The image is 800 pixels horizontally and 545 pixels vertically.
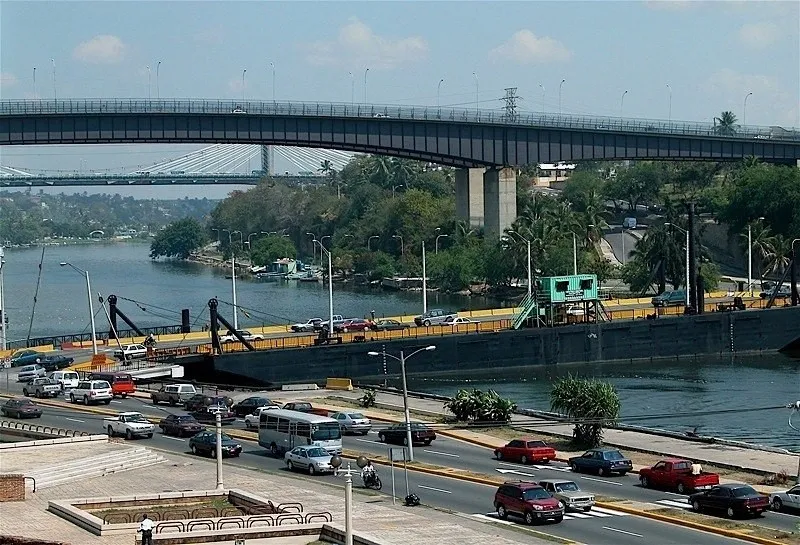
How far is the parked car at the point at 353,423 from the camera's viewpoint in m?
61.4

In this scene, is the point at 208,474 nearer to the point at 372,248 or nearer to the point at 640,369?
the point at 640,369

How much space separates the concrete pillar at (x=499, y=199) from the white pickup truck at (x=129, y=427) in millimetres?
87654

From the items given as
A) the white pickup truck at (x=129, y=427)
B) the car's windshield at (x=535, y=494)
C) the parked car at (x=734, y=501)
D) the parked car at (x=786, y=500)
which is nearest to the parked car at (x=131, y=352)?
the white pickup truck at (x=129, y=427)

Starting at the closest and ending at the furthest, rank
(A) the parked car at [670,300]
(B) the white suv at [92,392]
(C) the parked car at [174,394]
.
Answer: (B) the white suv at [92,392] → (C) the parked car at [174,394] → (A) the parked car at [670,300]

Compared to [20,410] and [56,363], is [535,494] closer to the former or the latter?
[20,410]

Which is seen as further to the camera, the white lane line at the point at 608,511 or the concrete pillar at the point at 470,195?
the concrete pillar at the point at 470,195

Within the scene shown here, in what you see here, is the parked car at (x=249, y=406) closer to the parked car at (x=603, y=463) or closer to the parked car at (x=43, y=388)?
the parked car at (x=43, y=388)

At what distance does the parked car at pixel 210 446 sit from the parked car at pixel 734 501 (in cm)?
1861

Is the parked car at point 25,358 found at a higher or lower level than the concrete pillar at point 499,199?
lower

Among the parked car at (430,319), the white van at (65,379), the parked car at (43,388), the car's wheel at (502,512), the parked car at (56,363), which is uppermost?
the parked car at (430,319)

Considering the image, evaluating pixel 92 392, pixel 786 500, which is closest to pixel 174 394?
pixel 92 392

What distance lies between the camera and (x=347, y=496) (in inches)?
1281

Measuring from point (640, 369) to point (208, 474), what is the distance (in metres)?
55.0

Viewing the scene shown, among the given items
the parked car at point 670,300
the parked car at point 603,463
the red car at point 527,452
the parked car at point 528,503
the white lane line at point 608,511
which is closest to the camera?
the parked car at point 528,503
